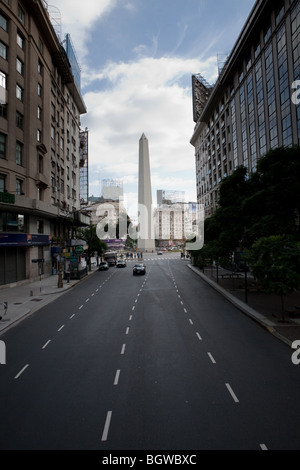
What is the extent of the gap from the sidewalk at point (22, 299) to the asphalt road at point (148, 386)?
1.31 meters

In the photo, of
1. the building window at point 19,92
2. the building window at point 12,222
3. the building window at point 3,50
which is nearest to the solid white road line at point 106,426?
the building window at point 12,222

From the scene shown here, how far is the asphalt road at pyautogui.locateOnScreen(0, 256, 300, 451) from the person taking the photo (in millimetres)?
5832

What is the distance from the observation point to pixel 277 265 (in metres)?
13.5

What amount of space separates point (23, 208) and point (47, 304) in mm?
12501

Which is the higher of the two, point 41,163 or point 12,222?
point 41,163

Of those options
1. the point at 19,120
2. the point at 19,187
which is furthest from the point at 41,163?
the point at 19,187

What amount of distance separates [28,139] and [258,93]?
107ft

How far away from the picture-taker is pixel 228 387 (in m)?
7.83

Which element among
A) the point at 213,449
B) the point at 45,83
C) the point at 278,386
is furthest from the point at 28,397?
the point at 45,83

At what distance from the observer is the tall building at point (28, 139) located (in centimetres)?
2650

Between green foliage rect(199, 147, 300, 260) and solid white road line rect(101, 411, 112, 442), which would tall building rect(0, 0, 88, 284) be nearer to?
green foliage rect(199, 147, 300, 260)

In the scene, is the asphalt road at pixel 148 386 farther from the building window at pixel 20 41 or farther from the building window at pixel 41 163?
the building window at pixel 20 41

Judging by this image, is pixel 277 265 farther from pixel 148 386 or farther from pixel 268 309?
pixel 148 386
